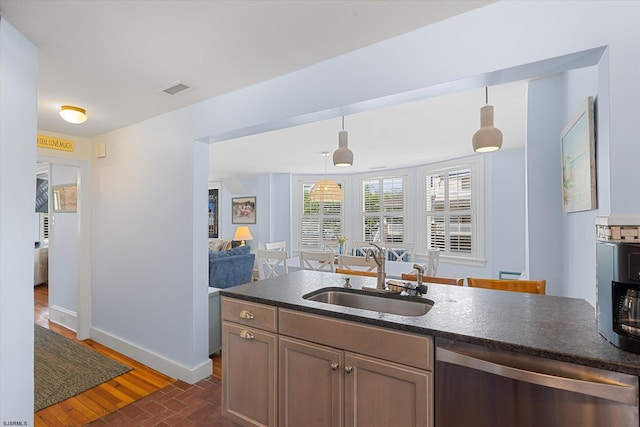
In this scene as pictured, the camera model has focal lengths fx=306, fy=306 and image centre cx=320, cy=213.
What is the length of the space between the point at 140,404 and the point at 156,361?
20.6 inches

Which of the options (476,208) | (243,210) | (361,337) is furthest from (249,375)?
(243,210)

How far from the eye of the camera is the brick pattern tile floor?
205cm

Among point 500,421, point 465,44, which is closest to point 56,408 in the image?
point 500,421

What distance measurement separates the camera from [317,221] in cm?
688

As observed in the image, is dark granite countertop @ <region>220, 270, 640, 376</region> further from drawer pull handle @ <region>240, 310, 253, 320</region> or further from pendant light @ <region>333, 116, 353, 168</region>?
pendant light @ <region>333, 116, 353, 168</region>

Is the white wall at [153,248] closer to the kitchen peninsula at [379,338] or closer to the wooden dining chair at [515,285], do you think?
the kitchen peninsula at [379,338]

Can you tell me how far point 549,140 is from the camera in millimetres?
2246

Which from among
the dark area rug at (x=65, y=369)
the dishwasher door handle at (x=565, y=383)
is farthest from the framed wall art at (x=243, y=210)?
the dishwasher door handle at (x=565, y=383)

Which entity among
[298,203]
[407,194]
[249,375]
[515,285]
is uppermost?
[407,194]

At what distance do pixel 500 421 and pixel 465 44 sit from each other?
1.63m

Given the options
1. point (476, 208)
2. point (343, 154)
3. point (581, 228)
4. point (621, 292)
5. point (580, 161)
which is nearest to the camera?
point (621, 292)

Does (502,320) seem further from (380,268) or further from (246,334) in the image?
(246,334)

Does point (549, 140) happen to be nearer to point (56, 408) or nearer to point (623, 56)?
point (623, 56)

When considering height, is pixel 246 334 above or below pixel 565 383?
below
